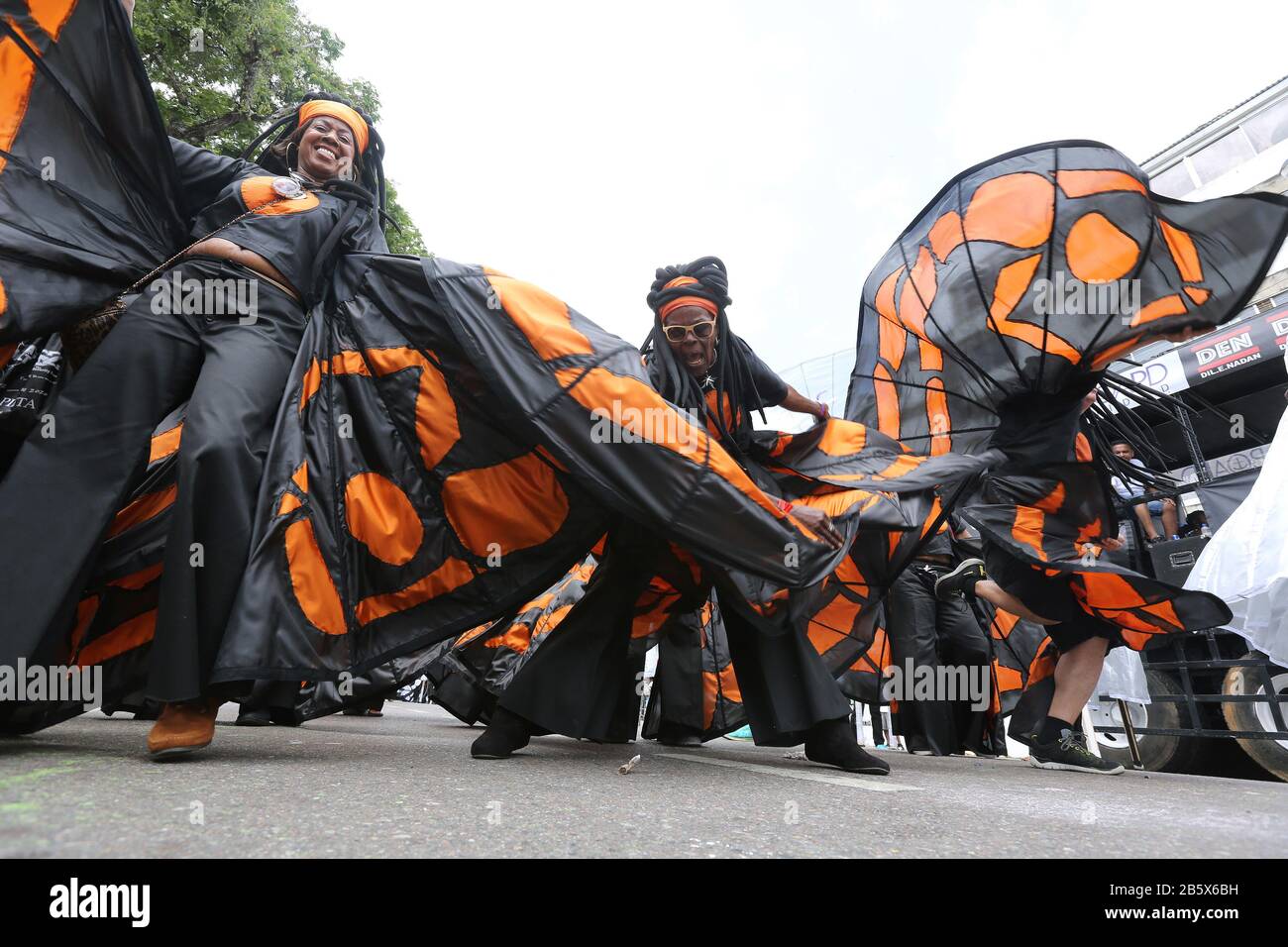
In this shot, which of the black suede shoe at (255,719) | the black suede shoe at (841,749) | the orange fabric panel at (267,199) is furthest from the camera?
the black suede shoe at (255,719)

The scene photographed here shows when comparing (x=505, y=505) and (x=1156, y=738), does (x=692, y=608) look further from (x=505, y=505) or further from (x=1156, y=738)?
(x=1156, y=738)

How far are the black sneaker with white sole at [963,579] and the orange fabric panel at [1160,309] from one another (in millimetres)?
1738

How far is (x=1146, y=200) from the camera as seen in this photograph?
300 cm

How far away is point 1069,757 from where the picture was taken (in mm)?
3229

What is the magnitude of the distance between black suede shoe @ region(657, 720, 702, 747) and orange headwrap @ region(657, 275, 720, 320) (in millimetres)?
2335

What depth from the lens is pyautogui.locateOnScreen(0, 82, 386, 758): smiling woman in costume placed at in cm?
175

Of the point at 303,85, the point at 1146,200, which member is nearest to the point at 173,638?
the point at 1146,200

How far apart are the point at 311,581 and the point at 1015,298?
291cm

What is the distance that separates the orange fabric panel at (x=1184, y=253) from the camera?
9.53 ft

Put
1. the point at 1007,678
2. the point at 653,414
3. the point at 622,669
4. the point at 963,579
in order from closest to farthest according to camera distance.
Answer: the point at 653,414 → the point at 622,669 → the point at 963,579 → the point at 1007,678

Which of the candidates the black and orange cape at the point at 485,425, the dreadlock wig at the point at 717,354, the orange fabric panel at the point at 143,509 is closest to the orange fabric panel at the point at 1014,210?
the black and orange cape at the point at 485,425

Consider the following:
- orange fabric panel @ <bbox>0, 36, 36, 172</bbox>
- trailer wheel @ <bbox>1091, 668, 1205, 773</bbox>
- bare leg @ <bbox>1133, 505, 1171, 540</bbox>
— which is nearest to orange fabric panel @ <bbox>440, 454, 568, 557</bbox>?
orange fabric panel @ <bbox>0, 36, 36, 172</bbox>

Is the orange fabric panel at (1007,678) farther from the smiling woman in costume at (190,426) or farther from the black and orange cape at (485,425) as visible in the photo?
the smiling woman in costume at (190,426)

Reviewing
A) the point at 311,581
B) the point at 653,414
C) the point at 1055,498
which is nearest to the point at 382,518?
the point at 311,581
